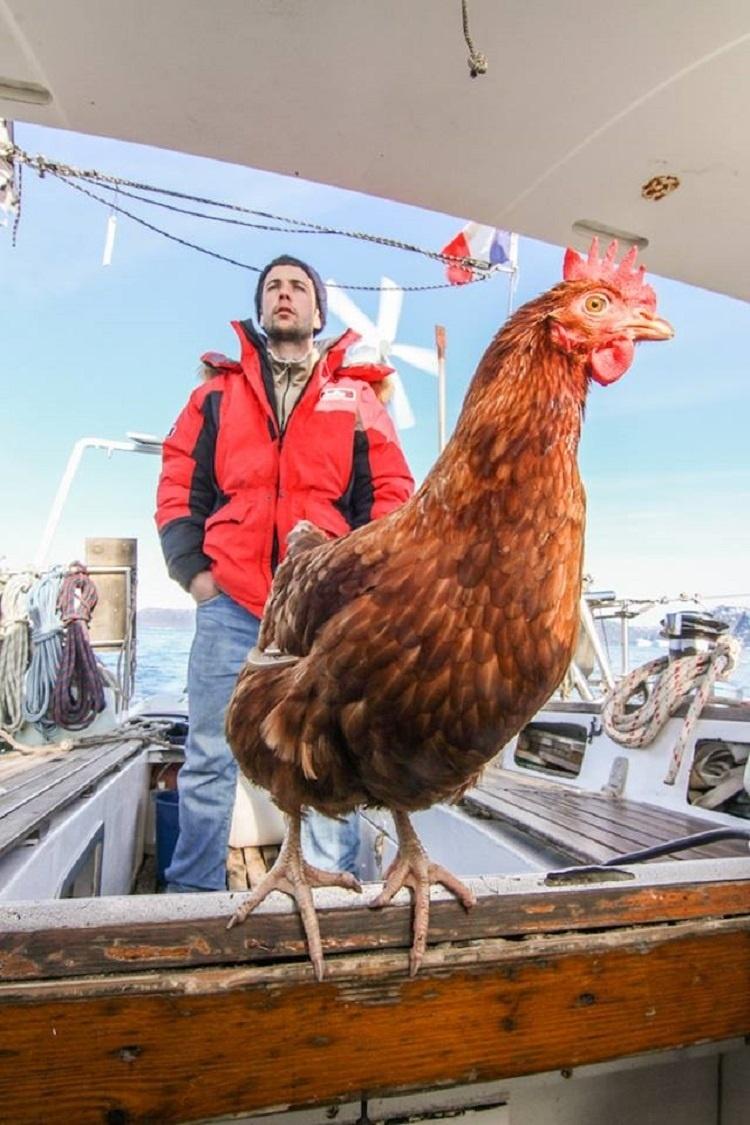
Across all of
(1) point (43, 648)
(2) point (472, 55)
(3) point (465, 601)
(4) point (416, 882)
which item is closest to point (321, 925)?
(4) point (416, 882)

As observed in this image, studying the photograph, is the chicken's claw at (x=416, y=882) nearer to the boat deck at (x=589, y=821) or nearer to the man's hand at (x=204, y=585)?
the boat deck at (x=589, y=821)

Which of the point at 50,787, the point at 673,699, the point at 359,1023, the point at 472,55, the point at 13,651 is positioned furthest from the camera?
the point at 13,651

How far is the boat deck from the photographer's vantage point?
6.17 feet

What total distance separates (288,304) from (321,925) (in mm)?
1684

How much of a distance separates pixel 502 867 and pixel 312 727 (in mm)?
1406

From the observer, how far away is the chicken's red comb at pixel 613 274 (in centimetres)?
101

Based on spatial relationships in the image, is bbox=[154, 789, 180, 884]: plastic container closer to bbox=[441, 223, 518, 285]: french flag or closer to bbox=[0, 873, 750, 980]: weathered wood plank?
bbox=[0, 873, 750, 980]: weathered wood plank

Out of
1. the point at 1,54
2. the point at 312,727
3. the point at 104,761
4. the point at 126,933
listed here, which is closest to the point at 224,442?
the point at 1,54

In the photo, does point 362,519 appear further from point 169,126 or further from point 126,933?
point 126,933

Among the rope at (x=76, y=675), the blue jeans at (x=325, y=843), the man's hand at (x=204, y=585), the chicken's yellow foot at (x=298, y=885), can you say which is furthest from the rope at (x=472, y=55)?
the rope at (x=76, y=675)

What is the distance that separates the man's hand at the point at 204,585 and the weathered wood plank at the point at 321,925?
42.2 inches

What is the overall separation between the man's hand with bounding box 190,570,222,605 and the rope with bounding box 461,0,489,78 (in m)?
1.36

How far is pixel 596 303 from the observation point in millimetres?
978

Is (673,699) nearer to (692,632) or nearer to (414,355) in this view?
(692,632)
